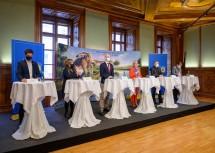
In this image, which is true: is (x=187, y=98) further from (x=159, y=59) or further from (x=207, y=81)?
(x=207, y=81)

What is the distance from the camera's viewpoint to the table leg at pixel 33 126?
2.81m

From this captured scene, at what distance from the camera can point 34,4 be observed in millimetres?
5301

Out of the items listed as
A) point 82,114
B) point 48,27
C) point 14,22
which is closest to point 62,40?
point 48,27

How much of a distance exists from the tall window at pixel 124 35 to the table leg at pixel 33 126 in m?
5.35

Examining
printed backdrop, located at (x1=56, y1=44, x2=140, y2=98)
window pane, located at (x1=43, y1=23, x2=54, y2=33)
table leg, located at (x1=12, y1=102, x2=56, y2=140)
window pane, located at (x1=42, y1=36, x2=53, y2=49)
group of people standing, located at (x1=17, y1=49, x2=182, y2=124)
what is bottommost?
table leg, located at (x1=12, y1=102, x2=56, y2=140)

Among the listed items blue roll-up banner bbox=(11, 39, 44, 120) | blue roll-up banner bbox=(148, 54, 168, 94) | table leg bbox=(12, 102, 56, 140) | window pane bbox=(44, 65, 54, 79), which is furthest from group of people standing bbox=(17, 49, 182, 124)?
window pane bbox=(44, 65, 54, 79)

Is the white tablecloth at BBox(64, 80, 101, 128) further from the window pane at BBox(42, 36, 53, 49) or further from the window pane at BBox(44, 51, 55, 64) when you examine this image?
the window pane at BBox(42, 36, 53, 49)

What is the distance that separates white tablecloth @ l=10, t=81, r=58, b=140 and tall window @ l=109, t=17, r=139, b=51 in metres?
5.29

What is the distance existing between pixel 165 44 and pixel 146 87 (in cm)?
600

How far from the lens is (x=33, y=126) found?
2.87 m

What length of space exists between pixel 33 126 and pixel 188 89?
4.93 meters

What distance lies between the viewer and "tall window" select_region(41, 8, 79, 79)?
598cm

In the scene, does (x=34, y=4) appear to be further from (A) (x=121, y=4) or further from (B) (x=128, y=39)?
(B) (x=128, y=39)

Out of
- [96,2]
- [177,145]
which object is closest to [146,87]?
[177,145]
